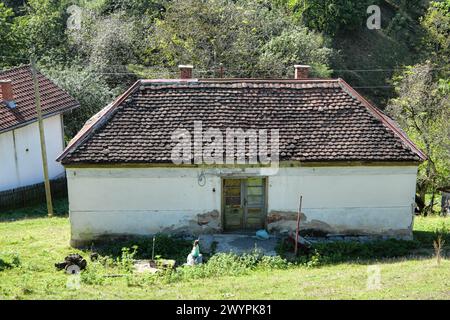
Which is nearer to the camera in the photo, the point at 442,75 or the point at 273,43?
the point at 273,43

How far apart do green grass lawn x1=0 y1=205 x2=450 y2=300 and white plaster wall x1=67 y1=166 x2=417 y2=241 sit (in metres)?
1.35

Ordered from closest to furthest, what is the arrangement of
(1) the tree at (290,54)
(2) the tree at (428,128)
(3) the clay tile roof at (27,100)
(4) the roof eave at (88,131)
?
1. (4) the roof eave at (88,131)
2. (3) the clay tile roof at (27,100)
3. (2) the tree at (428,128)
4. (1) the tree at (290,54)

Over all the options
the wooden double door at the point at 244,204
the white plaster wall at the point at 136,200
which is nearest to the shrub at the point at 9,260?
the white plaster wall at the point at 136,200

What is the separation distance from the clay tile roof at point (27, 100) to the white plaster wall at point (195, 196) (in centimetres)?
860

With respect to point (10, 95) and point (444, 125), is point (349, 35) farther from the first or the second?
point (10, 95)

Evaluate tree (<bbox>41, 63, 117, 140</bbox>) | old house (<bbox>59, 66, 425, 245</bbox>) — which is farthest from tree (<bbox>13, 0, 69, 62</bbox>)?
old house (<bbox>59, 66, 425, 245</bbox>)

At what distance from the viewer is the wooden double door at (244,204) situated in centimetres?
1694

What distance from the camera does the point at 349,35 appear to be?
43.2m

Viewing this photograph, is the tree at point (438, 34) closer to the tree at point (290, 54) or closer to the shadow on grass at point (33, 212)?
the tree at point (290, 54)

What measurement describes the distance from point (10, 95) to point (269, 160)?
44.1 feet

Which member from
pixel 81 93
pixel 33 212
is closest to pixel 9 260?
pixel 33 212

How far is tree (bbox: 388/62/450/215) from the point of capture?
24062 mm

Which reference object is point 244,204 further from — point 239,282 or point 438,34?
point 438,34
